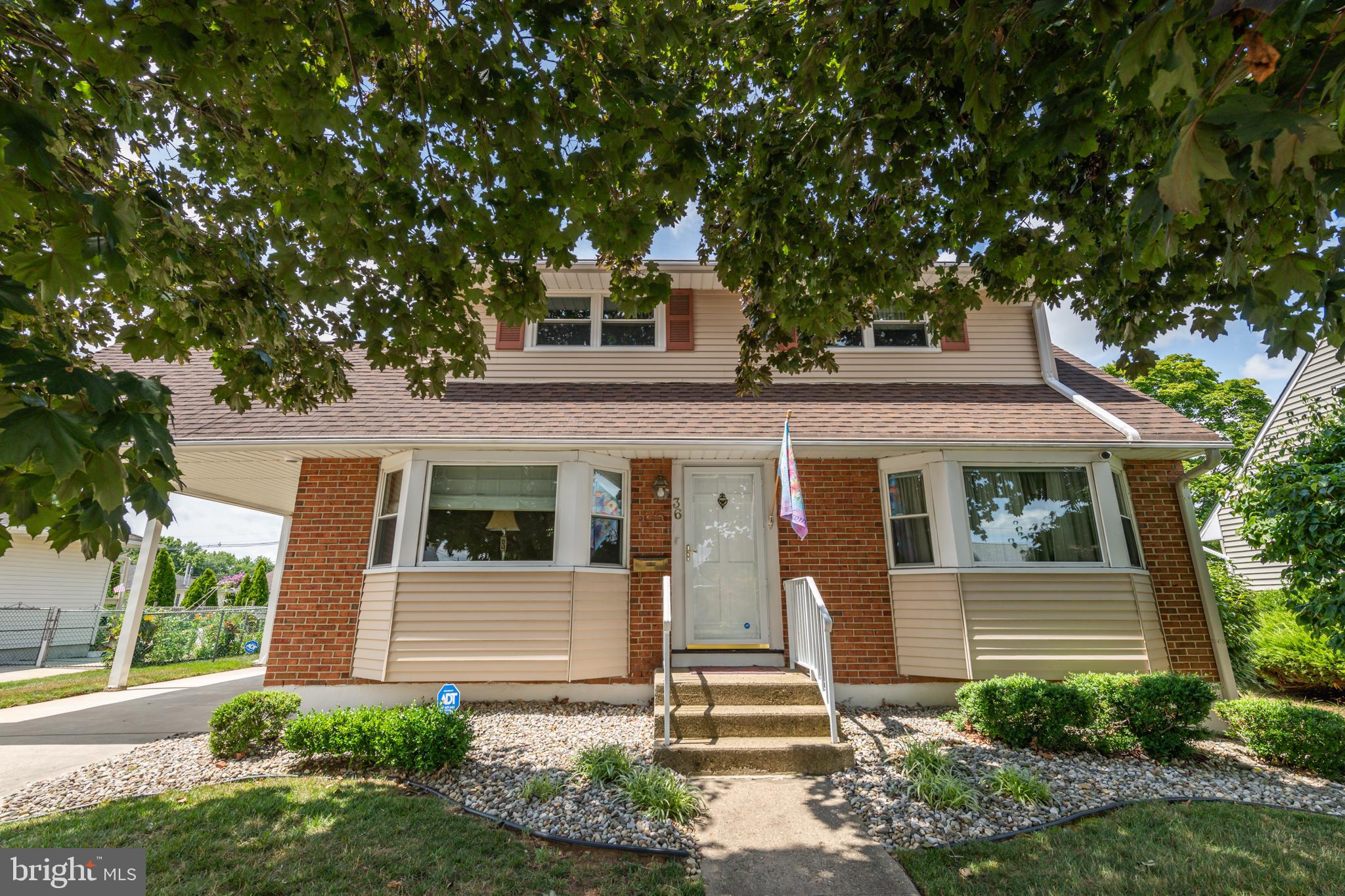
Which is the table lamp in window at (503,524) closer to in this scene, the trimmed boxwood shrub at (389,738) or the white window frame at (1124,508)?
the trimmed boxwood shrub at (389,738)

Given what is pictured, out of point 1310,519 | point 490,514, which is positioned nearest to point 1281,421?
point 1310,519

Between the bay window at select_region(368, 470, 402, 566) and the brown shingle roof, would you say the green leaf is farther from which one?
the bay window at select_region(368, 470, 402, 566)

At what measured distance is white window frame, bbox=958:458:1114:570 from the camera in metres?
6.80

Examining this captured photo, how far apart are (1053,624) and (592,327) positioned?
290 inches

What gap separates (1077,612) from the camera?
6.69 meters

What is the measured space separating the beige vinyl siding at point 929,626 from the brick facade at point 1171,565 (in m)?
2.63

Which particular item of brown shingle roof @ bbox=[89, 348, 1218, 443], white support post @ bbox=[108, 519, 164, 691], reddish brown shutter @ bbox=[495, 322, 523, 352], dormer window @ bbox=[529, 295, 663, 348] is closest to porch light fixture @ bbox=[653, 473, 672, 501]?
brown shingle roof @ bbox=[89, 348, 1218, 443]

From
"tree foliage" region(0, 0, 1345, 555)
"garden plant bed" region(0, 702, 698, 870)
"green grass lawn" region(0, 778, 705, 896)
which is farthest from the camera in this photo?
"garden plant bed" region(0, 702, 698, 870)

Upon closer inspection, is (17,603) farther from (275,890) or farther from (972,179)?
(972,179)

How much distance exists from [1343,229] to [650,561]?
20.4 feet

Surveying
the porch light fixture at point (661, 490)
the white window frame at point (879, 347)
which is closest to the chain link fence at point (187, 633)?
the porch light fixture at point (661, 490)

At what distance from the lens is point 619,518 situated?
294 inches

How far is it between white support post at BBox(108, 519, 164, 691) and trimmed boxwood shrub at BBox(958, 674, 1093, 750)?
11.5m

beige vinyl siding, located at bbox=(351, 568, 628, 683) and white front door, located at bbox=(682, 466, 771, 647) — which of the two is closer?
beige vinyl siding, located at bbox=(351, 568, 628, 683)
